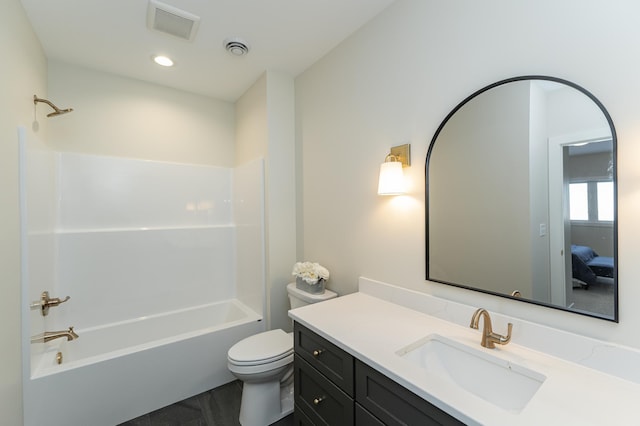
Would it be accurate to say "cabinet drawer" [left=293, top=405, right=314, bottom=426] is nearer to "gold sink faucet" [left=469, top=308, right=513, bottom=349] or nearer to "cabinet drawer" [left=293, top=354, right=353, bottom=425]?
"cabinet drawer" [left=293, top=354, right=353, bottom=425]

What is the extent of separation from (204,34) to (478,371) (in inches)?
95.6

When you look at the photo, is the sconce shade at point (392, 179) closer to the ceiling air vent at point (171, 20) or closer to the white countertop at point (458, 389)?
the white countertop at point (458, 389)

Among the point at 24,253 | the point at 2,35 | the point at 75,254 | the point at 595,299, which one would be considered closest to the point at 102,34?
the point at 2,35

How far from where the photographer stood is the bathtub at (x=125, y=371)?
1682mm

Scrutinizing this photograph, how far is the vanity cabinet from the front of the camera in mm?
912

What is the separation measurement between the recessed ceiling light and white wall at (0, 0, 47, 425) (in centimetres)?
72

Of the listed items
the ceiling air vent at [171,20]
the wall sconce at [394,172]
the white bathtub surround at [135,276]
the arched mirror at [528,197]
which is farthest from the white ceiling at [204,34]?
the arched mirror at [528,197]

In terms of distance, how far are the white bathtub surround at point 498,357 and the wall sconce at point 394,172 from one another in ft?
1.86

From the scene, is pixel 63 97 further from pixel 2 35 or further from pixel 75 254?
pixel 75 254

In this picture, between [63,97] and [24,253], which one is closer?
[24,253]

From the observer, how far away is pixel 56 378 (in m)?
1.68

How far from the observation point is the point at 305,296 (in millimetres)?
2027

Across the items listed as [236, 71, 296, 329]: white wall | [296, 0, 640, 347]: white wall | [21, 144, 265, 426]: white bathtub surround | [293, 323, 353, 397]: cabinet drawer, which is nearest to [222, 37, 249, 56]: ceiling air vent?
[236, 71, 296, 329]: white wall

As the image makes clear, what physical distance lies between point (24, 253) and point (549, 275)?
263cm
